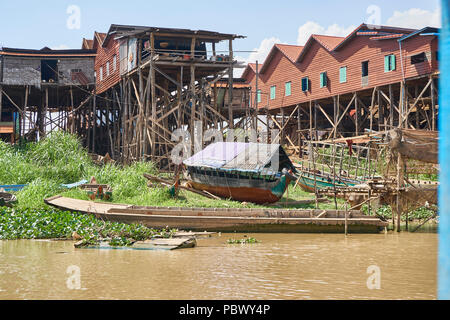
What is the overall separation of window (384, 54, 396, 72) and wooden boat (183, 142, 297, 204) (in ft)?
31.0

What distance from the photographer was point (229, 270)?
9211 millimetres

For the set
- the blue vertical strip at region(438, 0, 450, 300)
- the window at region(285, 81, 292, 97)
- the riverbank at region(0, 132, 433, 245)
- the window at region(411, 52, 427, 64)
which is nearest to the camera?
the blue vertical strip at region(438, 0, 450, 300)

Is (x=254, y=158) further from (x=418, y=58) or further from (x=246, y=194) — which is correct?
(x=418, y=58)

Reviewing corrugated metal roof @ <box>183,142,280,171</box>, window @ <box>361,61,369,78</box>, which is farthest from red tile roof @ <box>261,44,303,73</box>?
corrugated metal roof @ <box>183,142,280,171</box>

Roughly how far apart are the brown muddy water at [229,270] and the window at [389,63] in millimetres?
14417

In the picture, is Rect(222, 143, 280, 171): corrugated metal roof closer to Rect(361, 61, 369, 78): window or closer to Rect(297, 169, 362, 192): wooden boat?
Rect(297, 169, 362, 192): wooden boat

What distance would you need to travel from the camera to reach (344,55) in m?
28.7

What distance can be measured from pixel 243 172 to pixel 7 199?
25.2 feet

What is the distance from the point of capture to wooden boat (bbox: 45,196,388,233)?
13.8 meters

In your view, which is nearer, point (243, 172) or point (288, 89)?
point (243, 172)

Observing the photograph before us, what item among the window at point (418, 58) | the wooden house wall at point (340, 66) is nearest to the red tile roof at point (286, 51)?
the wooden house wall at point (340, 66)

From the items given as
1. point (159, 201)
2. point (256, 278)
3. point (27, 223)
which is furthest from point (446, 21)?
point (159, 201)

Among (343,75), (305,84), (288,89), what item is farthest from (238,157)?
(288,89)

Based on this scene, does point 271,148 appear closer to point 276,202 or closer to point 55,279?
point 276,202
